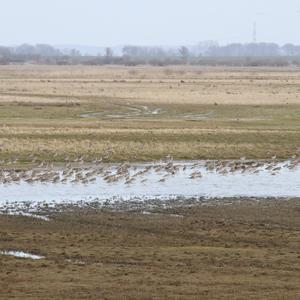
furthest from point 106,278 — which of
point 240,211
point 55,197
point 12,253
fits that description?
point 55,197

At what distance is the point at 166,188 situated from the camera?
30312 millimetres

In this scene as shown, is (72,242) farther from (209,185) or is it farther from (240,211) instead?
(209,185)

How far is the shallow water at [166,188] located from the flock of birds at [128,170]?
5.6 inches

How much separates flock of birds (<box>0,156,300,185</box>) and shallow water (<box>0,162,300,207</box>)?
14 cm

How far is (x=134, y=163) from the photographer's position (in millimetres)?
36438

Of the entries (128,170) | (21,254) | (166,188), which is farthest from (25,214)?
(128,170)

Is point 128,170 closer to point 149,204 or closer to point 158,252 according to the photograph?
point 149,204

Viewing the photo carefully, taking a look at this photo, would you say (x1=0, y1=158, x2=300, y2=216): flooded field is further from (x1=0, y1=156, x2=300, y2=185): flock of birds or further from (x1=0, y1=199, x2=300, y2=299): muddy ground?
(x1=0, y1=199, x2=300, y2=299): muddy ground

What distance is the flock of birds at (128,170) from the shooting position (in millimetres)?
31344

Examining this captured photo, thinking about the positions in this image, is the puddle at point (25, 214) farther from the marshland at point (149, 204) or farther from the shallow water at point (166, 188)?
the shallow water at point (166, 188)

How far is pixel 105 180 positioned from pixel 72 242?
10.7 meters

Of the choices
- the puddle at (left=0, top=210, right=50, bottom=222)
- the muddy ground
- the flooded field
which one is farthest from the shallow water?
the muddy ground

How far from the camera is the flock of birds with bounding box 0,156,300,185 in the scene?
3134 centimetres

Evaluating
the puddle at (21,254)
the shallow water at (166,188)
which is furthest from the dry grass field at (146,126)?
the puddle at (21,254)
